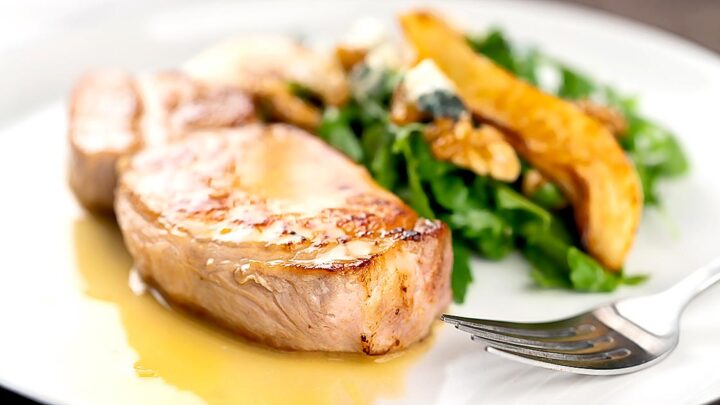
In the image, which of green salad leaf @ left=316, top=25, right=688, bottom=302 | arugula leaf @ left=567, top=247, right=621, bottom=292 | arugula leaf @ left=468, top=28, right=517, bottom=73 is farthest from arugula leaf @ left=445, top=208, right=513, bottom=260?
arugula leaf @ left=468, top=28, right=517, bottom=73

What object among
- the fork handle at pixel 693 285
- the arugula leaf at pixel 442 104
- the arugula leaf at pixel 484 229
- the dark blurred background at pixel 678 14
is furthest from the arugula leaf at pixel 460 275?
the dark blurred background at pixel 678 14

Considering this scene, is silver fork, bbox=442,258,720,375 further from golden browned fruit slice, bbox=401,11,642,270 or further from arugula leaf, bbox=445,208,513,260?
arugula leaf, bbox=445,208,513,260

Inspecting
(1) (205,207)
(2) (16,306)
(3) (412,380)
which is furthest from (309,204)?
(2) (16,306)

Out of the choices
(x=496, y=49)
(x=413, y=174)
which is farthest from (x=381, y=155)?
(x=496, y=49)

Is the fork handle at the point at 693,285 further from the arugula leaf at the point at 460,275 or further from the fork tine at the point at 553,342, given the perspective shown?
the arugula leaf at the point at 460,275

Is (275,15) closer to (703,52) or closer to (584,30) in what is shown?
(584,30)

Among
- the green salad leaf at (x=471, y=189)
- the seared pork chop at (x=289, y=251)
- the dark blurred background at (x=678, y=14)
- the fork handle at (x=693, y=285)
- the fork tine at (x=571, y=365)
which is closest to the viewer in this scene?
the fork tine at (x=571, y=365)
